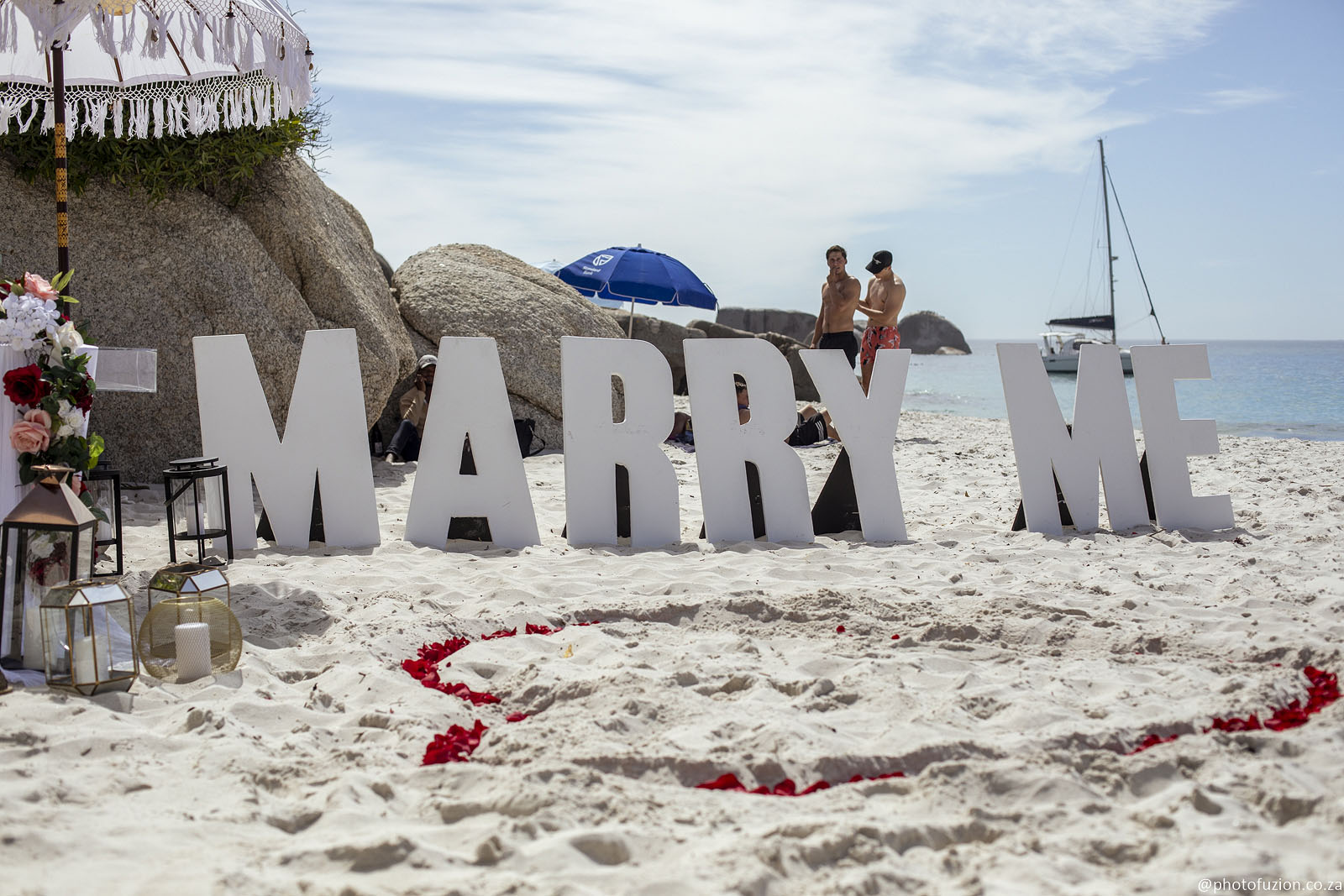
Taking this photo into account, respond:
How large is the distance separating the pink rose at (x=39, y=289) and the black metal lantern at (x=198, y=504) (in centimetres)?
104

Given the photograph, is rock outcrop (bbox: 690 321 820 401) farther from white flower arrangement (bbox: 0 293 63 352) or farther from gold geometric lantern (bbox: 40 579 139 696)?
gold geometric lantern (bbox: 40 579 139 696)

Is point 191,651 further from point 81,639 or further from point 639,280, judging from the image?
point 639,280

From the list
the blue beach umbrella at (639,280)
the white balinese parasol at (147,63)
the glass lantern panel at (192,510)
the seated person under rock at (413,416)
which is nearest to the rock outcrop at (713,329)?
the blue beach umbrella at (639,280)

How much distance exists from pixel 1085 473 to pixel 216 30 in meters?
5.52

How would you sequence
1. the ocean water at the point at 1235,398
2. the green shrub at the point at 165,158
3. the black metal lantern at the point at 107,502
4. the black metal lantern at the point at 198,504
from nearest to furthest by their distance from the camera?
the black metal lantern at the point at 107,502 < the black metal lantern at the point at 198,504 < the green shrub at the point at 165,158 < the ocean water at the point at 1235,398

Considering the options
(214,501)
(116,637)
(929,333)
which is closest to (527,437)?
(214,501)

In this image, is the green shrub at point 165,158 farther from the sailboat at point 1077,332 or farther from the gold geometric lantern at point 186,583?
the sailboat at point 1077,332

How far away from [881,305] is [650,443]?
446cm

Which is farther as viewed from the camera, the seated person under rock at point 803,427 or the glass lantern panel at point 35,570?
the seated person under rock at point 803,427

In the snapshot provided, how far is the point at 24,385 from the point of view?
3.71 m

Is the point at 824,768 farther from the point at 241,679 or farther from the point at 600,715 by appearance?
the point at 241,679

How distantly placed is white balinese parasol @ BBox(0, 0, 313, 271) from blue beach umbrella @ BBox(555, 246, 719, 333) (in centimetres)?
699

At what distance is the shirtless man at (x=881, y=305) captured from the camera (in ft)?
30.5

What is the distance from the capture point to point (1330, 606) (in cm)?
405
